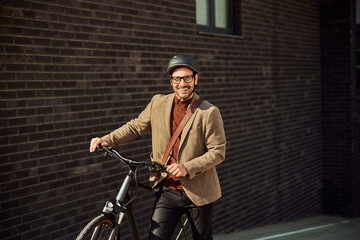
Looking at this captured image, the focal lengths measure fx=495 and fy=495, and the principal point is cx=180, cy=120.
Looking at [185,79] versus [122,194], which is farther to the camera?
[185,79]

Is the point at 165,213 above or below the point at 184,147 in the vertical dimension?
below

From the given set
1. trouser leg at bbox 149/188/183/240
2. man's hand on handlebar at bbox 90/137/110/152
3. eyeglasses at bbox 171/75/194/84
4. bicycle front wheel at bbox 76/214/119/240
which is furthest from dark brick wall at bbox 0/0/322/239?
eyeglasses at bbox 171/75/194/84

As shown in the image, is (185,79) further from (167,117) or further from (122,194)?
(122,194)

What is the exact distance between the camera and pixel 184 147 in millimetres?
3660

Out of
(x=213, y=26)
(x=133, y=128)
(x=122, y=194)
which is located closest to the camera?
(x=122, y=194)

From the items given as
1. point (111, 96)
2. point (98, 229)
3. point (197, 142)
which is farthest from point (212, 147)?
point (111, 96)

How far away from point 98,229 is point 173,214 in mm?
695

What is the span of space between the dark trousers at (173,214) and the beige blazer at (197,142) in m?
0.10

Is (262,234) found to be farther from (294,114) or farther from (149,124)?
(149,124)

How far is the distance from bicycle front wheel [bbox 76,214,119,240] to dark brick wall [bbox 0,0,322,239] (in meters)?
0.51

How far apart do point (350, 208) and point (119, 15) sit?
7.73 m

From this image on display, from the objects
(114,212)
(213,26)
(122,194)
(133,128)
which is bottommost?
(114,212)

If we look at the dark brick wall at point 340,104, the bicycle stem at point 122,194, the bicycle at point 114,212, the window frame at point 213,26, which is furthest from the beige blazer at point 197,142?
the dark brick wall at point 340,104

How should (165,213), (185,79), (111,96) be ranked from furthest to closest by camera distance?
1. (111,96)
2. (165,213)
3. (185,79)
